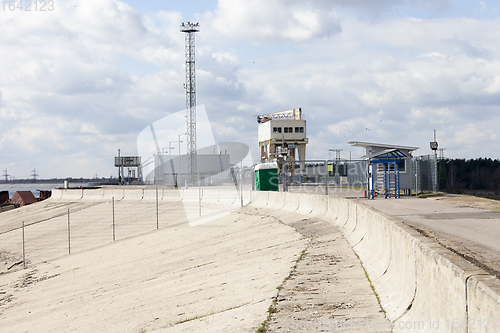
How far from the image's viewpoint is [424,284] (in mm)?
4949

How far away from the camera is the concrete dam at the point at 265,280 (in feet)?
15.8

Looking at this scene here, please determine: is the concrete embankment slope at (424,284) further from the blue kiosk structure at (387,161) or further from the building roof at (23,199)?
the building roof at (23,199)

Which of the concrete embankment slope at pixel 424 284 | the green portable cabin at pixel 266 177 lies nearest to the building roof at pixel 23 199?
the green portable cabin at pixel 266 177

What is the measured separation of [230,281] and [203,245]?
26.0ft

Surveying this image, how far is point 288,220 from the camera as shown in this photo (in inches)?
733

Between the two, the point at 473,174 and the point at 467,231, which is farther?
the point at 473,174

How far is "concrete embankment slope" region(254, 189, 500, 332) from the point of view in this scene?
11.8ft

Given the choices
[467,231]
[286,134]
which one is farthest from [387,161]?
→ [286,134]

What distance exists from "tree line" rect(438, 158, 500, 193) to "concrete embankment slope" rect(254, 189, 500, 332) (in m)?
67.0

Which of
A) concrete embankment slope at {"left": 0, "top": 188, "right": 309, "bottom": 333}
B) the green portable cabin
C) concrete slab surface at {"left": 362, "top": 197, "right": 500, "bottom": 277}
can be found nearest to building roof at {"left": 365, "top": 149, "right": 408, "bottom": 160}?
the green portable cabin

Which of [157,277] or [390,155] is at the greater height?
[390,155]

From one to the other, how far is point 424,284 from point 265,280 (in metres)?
4.38

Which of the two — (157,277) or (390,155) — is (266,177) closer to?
(390,155)

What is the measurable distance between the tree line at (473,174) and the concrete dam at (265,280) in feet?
189
